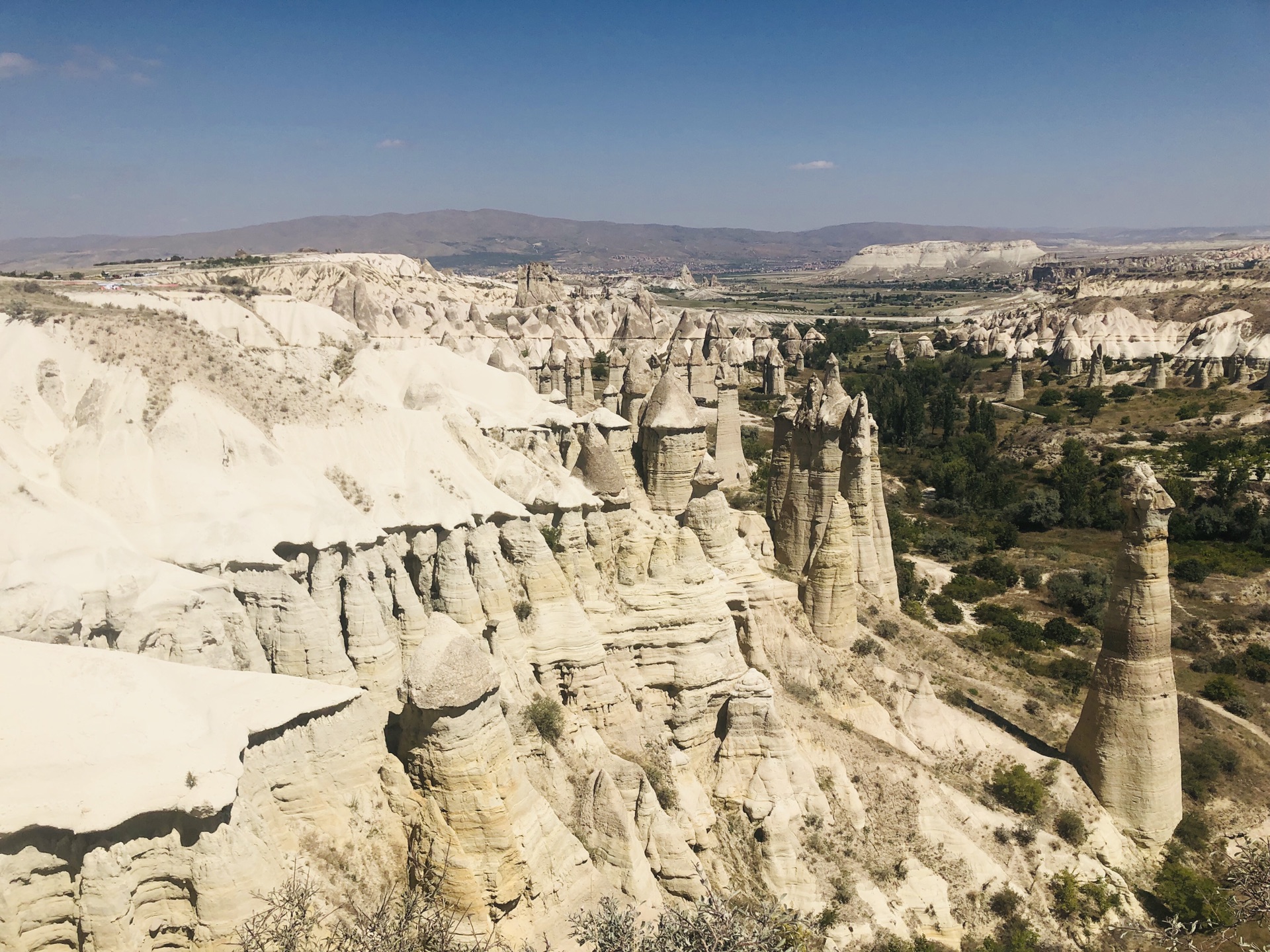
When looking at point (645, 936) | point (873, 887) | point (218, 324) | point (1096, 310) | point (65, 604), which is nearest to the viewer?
point (65, 604)

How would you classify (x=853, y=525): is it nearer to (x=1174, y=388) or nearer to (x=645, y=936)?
(x=645, y=936)

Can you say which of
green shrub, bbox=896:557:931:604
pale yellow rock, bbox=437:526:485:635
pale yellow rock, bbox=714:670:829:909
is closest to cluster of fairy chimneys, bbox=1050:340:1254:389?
A: green shrub, bbox=896:557:931:604

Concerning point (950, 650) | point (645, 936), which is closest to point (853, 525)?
point (950, 650)

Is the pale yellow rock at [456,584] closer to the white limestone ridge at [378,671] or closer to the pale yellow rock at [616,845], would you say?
the white limestone ridge at [378,671]

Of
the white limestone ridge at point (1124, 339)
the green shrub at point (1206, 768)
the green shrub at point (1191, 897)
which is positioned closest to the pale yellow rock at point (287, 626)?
the green shrub at point (1191, 897)

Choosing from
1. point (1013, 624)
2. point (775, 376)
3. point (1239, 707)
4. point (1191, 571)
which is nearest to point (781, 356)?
point (775, 376)

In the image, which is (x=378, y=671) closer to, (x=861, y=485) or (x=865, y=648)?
(x=865, y=648)
